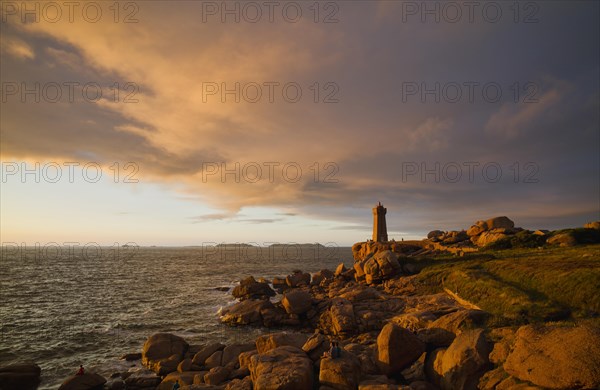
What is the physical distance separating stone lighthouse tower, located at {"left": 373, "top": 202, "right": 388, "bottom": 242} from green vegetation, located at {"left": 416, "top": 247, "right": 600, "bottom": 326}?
62109mm

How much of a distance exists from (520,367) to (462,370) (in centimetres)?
210

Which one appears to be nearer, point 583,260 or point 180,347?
point 180,347

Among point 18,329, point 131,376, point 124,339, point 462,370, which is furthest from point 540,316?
point 18,329

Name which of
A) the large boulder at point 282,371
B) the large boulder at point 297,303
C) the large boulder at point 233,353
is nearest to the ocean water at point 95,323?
the large boulder at point 297,303

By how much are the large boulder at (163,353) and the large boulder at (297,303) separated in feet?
40.0

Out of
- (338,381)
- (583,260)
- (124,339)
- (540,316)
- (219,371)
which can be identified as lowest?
(124,339)

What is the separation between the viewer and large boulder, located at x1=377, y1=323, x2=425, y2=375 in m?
14.4

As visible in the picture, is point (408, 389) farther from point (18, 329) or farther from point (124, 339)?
point (18, 329)

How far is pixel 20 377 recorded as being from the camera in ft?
65.3

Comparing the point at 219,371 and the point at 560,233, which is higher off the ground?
the point at 560,233

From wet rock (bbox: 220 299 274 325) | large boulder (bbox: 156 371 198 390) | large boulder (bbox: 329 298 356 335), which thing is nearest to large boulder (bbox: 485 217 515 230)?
large boulder (bbox: 329 298 356 335)

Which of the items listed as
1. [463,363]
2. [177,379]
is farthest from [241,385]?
[463,363]

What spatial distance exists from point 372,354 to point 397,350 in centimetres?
254

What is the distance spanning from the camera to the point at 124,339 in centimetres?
2917
